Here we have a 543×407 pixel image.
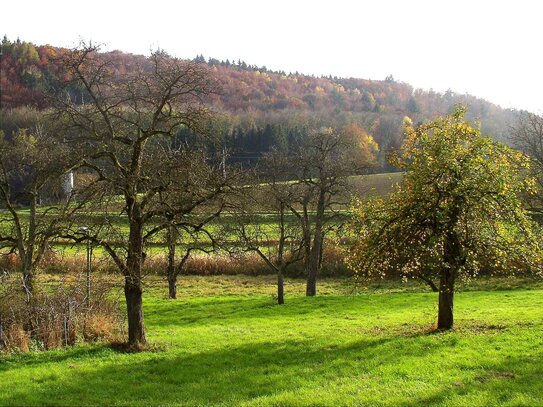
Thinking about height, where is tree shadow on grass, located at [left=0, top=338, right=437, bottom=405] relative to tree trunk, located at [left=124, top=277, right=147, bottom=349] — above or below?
below

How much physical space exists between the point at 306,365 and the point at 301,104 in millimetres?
132329

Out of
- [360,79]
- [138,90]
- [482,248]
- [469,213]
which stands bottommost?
[482,248]

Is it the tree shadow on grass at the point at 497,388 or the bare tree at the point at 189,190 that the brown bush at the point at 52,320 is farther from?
the tree shadow on grass at the point at 497,388

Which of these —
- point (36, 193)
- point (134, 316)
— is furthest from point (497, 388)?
point (36, 193)

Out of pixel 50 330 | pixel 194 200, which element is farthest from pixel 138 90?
pixel 50 330

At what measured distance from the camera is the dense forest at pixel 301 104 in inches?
2414

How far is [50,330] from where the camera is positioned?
16281mm

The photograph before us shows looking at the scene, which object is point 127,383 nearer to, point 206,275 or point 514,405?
point 514,405

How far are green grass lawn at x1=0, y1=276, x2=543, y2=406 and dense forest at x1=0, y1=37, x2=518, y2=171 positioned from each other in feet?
91.7

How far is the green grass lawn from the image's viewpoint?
432 inches

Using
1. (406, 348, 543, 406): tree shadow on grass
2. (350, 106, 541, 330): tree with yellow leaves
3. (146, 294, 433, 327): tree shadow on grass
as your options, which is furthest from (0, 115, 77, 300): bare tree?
(406, 348, 543, 406): tree shadow on grass

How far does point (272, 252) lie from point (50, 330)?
3208 centimetres

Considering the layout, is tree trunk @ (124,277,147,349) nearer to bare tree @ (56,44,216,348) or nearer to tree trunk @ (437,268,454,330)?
Result: bare tree @ (56,44,216,348)

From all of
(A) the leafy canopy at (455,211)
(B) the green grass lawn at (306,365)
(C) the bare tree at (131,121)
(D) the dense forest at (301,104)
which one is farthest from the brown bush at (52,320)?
(D) the dense forest at (301,104)
